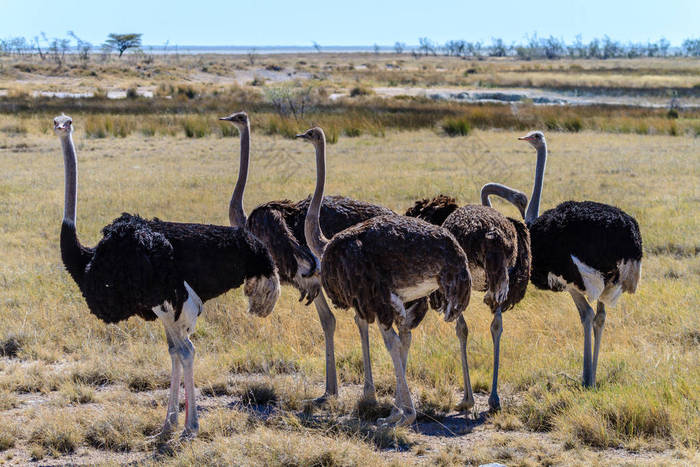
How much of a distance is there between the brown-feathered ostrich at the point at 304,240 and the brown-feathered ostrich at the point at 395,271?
632 mm

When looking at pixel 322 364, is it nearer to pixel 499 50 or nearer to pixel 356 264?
pixel 356 264

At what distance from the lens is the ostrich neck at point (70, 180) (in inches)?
206

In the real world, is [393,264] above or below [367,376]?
above

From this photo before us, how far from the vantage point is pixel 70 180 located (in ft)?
17.6

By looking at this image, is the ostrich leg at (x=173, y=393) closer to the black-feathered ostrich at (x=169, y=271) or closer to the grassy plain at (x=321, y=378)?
the black-feathered ostrich at (x=169, y=271)

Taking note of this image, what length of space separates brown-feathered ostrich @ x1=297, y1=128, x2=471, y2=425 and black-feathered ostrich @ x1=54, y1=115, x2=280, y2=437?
57 cm

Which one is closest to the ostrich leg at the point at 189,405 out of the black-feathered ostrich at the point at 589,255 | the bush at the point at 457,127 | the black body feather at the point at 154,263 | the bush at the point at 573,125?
the black body feather at the point at 154,263

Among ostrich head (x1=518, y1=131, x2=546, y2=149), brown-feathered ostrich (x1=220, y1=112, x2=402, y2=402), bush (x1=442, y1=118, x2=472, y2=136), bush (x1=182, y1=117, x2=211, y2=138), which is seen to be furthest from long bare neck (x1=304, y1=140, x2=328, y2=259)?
bush (x1=442, y1=118, x2=472, y2=136)

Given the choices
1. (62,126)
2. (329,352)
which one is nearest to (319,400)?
(329,352)

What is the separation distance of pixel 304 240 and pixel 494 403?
1.81 meters

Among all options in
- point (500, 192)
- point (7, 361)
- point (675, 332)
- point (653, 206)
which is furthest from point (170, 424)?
point (653, 206)

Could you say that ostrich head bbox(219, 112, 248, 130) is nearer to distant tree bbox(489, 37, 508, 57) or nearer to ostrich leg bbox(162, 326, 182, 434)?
ostrich leg bbox(162, 326, 182, 434)

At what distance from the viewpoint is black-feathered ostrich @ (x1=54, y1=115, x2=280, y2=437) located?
4875 millimetres

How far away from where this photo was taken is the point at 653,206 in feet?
40.2
